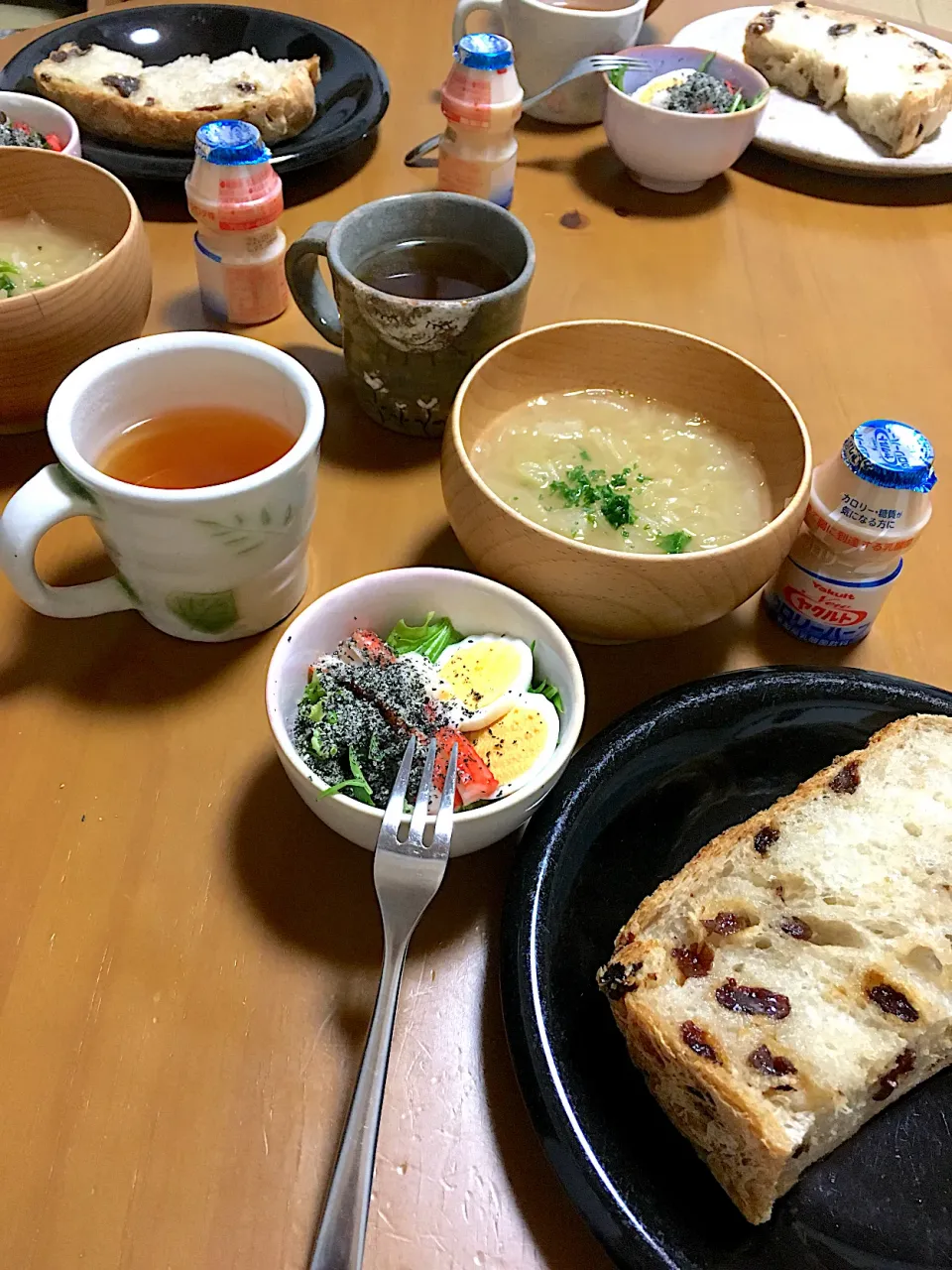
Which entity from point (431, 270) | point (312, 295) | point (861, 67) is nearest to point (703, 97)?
point (861, 67)

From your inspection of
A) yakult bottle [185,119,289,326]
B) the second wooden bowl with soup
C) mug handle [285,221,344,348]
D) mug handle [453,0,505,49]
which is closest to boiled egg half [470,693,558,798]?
the second wooden bowl with soup

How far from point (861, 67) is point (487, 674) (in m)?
1.51

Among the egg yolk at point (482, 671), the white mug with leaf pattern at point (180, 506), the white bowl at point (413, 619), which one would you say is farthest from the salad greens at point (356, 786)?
the white mug with leaf pattern at point (180, 506)

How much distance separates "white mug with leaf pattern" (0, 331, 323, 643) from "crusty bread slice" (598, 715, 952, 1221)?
0.46 metres

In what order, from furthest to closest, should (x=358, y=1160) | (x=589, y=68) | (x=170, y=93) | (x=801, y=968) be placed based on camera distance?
1. (x=589, y=68)
2. (x=170, y=93)
3. (x=801, y=968)
4. (x=358, y=1160)

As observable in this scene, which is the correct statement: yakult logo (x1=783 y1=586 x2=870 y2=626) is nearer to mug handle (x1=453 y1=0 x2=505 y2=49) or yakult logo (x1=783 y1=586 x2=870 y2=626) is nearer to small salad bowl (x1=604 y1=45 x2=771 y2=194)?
small salad bowl (x1=604 y1=45 x2=771 y2=194)

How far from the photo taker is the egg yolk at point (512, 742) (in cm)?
74

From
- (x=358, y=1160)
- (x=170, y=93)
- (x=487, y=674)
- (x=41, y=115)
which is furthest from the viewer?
(x=170, y=93)

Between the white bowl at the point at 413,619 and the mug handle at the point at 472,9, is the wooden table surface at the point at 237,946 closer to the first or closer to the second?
the white bowl at the point at 413,619

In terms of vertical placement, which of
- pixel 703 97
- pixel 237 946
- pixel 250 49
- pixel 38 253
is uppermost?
pixel 703 97

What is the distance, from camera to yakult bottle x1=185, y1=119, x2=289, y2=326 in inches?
42.7

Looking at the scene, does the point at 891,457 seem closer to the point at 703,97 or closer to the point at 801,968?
the point at 801,968

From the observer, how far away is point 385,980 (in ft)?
2.15

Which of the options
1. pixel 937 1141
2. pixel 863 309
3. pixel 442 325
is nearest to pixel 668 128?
pixel 863 309
